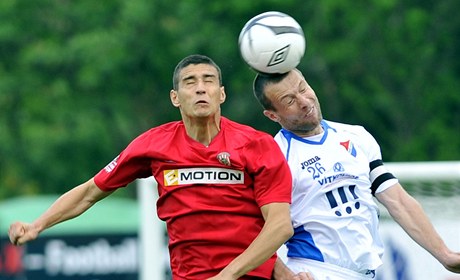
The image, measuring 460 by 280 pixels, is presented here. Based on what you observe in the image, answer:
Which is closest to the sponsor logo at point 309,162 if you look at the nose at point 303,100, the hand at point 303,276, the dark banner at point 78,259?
the nose at point 303,100

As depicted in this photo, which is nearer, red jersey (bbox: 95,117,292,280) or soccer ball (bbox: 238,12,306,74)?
red jersey (bbox: 95,117,292,280)

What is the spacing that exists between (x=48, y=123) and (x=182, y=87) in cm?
2293

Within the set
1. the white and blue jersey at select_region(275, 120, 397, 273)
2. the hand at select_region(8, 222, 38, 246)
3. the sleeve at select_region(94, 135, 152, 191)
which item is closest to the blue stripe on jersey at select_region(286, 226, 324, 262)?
the white and blue jersey at select_region(275, 120, 397, 273)

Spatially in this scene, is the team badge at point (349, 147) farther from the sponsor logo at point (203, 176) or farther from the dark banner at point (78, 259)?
the dark banner at point (78, 259)

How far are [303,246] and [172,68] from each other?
20665mm

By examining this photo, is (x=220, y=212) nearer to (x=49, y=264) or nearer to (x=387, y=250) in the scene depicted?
(x=387, y=250)

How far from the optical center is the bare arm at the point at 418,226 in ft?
24.9

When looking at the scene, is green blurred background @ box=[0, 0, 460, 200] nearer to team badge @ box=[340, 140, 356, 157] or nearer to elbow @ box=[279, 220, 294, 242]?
team badge @ box=[340, 140, 356, 157]

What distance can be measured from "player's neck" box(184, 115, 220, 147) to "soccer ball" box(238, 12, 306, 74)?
0.44m

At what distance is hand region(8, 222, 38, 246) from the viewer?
292 inches

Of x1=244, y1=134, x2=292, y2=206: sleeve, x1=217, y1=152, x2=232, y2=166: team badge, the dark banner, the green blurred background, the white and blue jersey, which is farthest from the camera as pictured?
the green blurred background

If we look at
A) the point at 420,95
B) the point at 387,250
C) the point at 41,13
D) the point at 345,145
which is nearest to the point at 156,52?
the point at 41,13

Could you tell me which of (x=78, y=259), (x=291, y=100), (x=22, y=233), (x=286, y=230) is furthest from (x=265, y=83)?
(x=78, y=259)

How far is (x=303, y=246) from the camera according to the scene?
744cm
